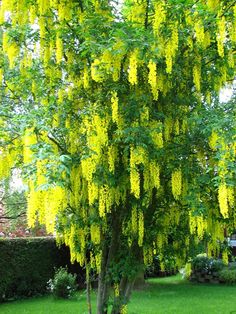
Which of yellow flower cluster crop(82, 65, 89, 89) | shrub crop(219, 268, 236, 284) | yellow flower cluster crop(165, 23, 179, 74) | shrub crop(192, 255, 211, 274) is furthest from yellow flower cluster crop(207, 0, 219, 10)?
shrub crop(192, 255, 211, 274)

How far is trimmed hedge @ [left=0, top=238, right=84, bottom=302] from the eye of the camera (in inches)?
427

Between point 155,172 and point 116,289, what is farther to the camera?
point 116,289

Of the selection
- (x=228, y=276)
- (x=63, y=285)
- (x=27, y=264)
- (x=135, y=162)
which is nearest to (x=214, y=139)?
(x=135, y=162)

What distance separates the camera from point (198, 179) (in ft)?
15.0

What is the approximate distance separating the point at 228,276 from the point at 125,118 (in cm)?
1049

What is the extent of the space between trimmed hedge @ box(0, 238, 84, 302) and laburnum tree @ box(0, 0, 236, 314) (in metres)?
5.82

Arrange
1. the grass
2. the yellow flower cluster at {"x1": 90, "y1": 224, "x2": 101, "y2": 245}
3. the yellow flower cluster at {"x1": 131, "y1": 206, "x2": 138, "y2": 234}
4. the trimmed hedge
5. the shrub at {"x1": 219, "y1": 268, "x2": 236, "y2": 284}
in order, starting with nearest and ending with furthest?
the yellow flower cluster at {"x1": 131, "y1": 206, "x2": 138, "y2": 234} < the yellow flower cluster at {"x1": 90, "y1": 224, "x2": 101, "y2": 245} < the grass < the trimmed hedge < the shrub at {"x1": 219, "y1": 268, "x2": 236, "y2": 284}

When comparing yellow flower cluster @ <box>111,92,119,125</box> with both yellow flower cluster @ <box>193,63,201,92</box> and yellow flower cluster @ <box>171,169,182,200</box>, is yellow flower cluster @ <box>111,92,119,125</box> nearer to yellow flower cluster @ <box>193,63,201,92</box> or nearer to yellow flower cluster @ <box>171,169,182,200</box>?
yellow flower cluster @ <box>171,169,182,200</box>

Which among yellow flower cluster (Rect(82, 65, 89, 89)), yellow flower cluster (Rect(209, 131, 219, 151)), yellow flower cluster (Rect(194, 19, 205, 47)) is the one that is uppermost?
yellow flower cluster (Rect(194, 19, 205, 47))

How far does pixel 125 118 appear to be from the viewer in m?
4.56

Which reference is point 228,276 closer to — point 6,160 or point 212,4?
point 6,160

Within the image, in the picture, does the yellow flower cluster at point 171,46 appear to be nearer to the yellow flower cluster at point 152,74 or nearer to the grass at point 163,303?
the yellow flower cluster at point 152,74

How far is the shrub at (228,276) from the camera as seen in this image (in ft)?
44.5

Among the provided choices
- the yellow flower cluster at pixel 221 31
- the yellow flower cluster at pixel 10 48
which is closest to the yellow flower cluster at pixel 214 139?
the yellow flower cluster at pixel 221 31
